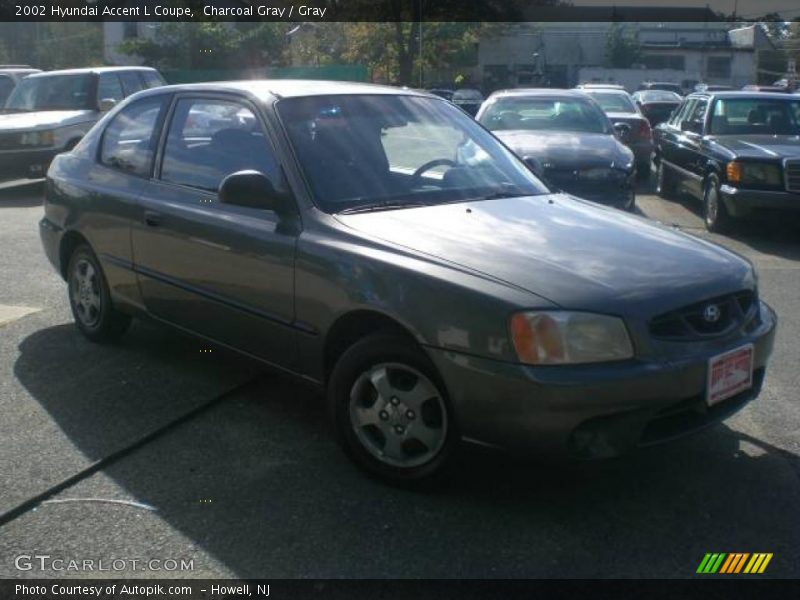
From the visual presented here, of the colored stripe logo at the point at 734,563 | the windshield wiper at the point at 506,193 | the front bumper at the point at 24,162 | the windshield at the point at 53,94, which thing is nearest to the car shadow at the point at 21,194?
the front bumper at the point at 24,162

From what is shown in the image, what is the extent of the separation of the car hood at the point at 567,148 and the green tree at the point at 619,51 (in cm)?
5098

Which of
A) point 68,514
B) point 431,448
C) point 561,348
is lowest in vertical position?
point 68,514

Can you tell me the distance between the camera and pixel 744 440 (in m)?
4.54

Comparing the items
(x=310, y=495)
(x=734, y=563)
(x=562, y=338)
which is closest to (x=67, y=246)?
(x=310, y=495)

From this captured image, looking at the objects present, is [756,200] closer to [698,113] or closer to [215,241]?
[698,113]

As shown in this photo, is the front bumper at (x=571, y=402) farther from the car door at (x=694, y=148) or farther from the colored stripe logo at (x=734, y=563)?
the car door at (x=694, y=148)

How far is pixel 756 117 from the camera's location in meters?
11.6

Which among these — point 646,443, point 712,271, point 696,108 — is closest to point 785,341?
point 712,271

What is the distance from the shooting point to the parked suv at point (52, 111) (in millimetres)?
13680

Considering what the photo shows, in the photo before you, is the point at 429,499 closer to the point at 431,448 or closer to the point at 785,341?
the point at 431,448

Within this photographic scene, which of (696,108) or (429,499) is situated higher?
(696,108)

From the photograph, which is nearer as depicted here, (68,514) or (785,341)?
(68,514)

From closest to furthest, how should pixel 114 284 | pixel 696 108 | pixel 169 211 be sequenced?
1. pixel 169 211
2. pixel 114 284
3. pixel 696 108

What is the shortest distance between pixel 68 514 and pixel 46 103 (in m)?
12.5
